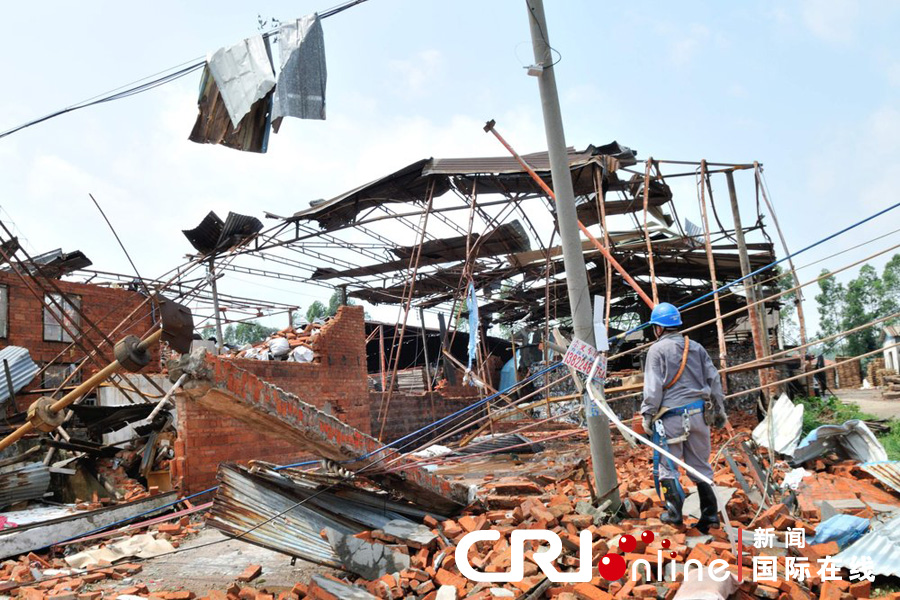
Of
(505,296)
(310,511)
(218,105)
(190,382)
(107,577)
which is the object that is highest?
(218,105)

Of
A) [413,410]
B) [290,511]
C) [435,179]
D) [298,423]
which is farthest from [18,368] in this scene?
[298,423]

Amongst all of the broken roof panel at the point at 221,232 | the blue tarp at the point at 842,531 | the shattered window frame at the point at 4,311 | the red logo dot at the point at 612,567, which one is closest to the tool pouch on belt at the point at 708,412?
the blue tarp at the point at 842,531

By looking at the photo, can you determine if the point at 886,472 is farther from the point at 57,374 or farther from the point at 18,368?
the point at 57,374

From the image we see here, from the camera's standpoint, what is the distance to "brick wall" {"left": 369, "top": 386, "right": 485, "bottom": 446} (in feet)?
42.3

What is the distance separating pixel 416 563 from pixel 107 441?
24.0 ft

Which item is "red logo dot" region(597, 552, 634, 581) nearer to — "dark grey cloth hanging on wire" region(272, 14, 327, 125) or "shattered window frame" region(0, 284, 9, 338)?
"dark grey cloth hanging on wire" region(272, 14, 327, 125)

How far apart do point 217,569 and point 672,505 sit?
390 centimetres

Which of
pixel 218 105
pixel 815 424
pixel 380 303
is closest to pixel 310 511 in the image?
pixel 218 105

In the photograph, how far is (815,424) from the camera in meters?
11.0

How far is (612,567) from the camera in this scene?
388 cm

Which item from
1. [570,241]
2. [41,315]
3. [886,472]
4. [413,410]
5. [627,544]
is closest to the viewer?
[627,544]

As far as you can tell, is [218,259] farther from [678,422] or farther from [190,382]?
[678,422]

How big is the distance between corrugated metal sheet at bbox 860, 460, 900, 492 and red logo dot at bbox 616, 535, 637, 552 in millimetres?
3472

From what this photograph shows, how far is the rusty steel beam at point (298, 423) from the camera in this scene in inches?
172
